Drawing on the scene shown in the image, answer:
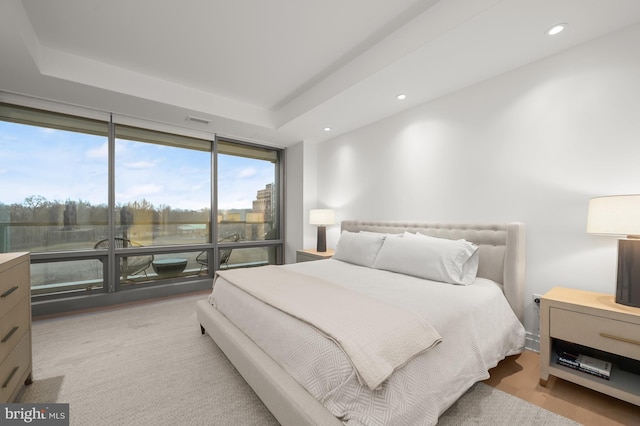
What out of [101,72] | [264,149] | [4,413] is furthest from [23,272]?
[264,149]

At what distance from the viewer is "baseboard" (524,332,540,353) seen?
2.26 meters

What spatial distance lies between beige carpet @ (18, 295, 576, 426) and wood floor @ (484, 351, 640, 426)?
0.11m

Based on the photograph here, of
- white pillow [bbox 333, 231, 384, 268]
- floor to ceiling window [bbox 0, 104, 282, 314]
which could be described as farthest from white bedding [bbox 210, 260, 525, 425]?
floor to ceiling window [bbox 0, 104, 282, 314]

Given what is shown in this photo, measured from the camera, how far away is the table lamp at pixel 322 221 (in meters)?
4.16

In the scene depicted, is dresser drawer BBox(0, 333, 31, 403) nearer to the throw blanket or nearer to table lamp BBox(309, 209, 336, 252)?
the throw blanket

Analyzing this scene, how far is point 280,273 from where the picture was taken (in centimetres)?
254

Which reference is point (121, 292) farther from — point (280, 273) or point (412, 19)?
point (412, 19)

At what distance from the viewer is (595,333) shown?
1622 mm

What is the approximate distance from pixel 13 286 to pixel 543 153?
3.96 meters

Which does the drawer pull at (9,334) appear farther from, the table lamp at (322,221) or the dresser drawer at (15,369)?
the table lamp at (322,221)

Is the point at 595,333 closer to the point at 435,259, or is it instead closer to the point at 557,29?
the point at 435,259

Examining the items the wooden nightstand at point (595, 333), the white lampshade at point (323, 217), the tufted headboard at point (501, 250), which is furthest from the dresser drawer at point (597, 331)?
the white lampshade at point (323, 217)

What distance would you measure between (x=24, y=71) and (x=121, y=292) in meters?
2.61

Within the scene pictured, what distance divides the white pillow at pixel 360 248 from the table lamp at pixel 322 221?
0.87m
